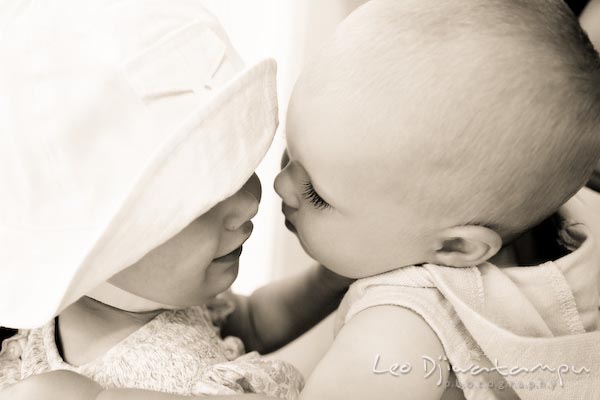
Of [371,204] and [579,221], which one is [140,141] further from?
[579,221]

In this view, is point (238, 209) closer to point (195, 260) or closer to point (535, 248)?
point (195, 260)

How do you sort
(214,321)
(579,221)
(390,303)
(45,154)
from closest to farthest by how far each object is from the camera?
(45,154), (390,303), (579,221), (214,321)

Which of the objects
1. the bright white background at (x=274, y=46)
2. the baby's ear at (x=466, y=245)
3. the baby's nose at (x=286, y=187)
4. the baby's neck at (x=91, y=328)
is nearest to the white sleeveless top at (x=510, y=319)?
the baby's ear at (x=466, y=245)

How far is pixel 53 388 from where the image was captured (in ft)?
2.06

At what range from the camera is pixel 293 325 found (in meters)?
1.07

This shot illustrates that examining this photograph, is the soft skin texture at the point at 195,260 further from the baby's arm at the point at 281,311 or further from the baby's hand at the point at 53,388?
the baby's arm at the point at 281,311

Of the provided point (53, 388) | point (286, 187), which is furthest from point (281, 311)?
point (53, 388)

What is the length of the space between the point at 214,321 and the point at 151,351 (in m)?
0.26

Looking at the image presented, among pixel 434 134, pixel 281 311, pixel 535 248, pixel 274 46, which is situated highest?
pixel 434 134

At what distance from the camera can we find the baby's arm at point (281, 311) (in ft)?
3.43

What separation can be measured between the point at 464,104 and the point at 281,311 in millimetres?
559

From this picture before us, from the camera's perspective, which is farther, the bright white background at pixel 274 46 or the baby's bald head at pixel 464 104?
the bright white background at pixel 274 46

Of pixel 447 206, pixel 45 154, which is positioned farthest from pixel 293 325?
pixel 45 154

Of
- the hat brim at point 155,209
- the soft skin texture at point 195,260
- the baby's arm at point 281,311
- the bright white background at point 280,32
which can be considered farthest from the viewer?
the bright white background at point 280,32
